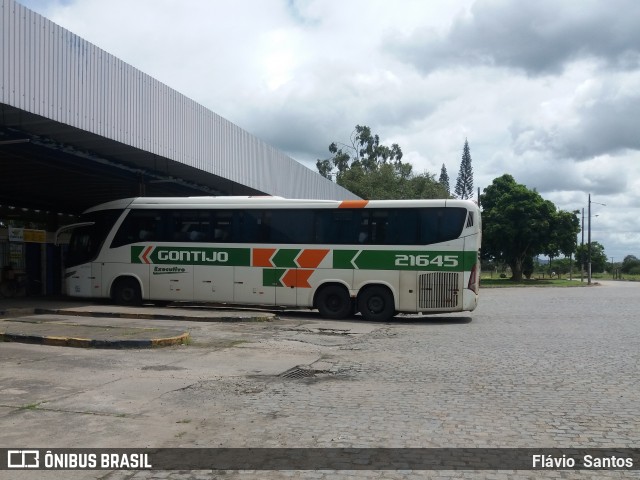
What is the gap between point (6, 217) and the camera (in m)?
22.6

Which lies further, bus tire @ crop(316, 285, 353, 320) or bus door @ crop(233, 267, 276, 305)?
bus door @ crop(233, 267, 276, 305)

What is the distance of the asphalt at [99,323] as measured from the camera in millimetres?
10953

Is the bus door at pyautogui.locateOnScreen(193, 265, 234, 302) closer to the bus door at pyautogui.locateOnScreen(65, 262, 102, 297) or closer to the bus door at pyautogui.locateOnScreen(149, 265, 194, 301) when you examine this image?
the bus door at pyautogui.locateOnScreen(149, 265, 194, 301)

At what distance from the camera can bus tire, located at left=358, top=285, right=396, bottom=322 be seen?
16484 mm

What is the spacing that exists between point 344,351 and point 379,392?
3534 millimetres

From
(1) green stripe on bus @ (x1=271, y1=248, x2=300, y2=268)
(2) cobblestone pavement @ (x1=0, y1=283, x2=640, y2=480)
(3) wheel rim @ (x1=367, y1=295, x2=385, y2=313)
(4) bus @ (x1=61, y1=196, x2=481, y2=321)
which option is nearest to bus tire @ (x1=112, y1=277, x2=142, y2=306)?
(4) bus @ (x1=61, y1=196, x2=481, y2=321)

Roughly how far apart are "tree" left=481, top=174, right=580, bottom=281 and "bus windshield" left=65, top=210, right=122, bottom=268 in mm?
37424

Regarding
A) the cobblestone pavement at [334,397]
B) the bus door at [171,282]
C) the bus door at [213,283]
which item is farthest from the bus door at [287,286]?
the cobblestone pavement at [334,397]

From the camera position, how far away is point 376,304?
1661cm

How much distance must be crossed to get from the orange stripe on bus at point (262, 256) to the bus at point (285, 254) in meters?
0.03

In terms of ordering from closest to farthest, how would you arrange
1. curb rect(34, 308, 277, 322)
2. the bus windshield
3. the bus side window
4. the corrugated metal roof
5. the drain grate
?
1. the drain grate
2. the corrugated metal roof
3. curb rect(34, 308, 277, 322)
4. the bus side window
5. the bus windshield

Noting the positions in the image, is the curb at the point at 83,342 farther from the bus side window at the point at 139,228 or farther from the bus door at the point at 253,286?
the bus side window at the point at 139,228

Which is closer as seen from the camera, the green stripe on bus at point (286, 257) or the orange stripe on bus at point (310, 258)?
the orange stripe on bus at point (310, 258)

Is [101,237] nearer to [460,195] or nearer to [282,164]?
[282,164]
